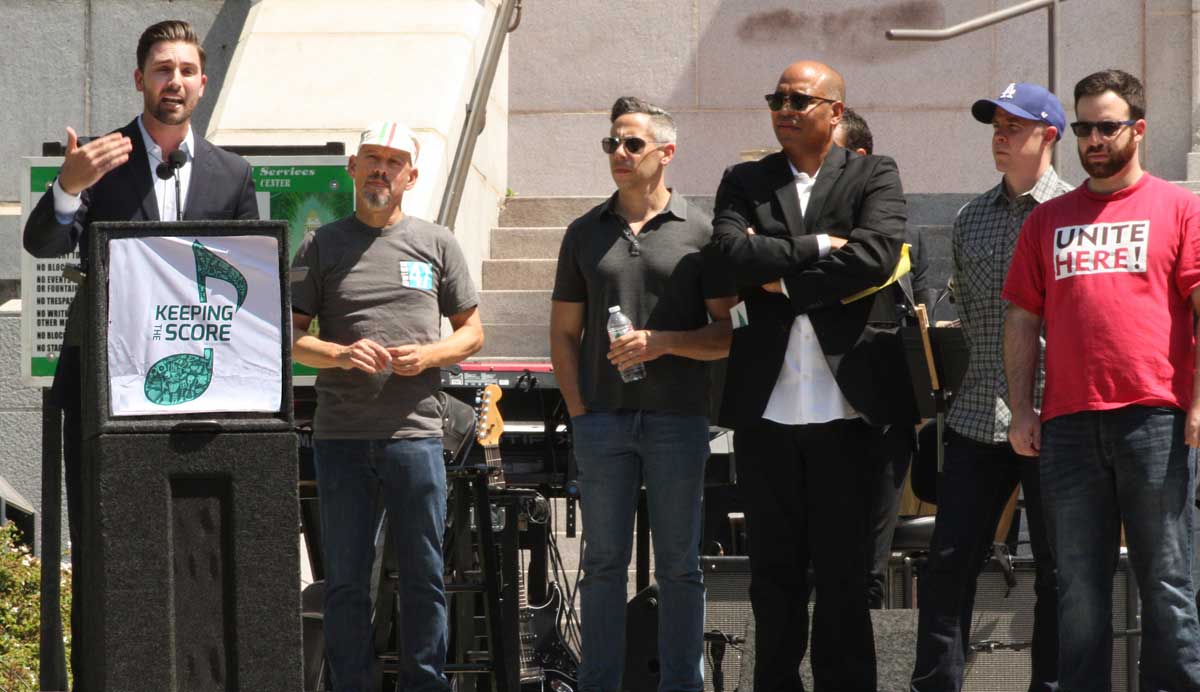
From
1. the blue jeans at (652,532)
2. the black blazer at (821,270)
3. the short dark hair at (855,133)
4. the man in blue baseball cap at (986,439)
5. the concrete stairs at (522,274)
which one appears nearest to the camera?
the black blazer at (821,270)

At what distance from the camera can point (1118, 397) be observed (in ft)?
19.3

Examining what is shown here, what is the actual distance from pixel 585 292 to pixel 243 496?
1.95 m

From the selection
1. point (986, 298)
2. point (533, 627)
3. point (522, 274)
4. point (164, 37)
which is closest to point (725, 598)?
point (533, 627)

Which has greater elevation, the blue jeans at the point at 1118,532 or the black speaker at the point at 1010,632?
the blue jeans at the point at 1118,532

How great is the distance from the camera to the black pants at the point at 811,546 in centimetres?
625

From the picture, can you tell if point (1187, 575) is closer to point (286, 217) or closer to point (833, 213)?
point (833, 213)

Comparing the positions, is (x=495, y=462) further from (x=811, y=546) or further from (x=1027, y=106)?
(x=1027, y=106)

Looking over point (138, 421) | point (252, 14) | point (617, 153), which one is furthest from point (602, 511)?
point (252, 14)

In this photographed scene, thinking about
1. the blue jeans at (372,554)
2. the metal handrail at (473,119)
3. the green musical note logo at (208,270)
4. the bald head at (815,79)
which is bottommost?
the blue jeans at (372,554)

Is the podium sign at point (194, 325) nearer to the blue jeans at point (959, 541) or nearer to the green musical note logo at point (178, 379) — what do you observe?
the green musical note logo at point (178, 379)

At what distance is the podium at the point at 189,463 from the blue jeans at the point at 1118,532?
2485mm

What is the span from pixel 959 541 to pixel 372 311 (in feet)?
7.45

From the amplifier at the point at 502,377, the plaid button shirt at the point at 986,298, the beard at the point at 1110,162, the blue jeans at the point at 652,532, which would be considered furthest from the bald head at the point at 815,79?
the amplifier at the point at 502,377

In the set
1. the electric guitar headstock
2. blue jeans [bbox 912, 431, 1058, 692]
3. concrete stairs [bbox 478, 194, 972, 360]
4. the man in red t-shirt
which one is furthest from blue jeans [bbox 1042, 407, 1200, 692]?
concrete stairs [bbox 478, 194, 972, 360]
